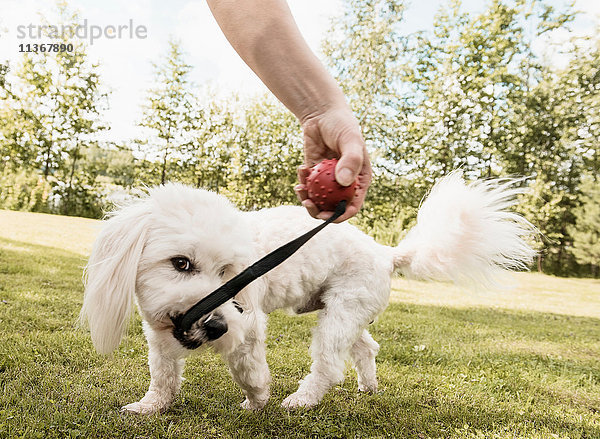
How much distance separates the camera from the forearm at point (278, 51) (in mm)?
1609

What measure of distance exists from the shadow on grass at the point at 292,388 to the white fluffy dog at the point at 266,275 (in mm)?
197

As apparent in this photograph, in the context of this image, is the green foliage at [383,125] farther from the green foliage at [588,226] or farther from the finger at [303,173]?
the finger at [303,173]

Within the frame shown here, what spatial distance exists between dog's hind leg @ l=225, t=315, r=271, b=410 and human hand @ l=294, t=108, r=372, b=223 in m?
1.00

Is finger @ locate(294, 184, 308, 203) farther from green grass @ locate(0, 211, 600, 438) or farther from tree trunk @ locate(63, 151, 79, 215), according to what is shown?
tree trunk @ locate(63, 151, 79, 215)

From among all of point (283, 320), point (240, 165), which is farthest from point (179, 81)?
point (283, 320)

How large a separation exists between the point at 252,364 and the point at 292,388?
73cm

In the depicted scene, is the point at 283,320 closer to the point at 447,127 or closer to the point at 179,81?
the point at 447,127

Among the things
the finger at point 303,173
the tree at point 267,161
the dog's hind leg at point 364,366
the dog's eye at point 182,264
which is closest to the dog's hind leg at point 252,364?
the dog's eye at point 182,264

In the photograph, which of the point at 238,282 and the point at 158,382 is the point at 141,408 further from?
the point at 238,282

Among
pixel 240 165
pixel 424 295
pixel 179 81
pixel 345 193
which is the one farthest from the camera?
pixel 179 81

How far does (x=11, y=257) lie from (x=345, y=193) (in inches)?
270

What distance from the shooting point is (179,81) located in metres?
23.6

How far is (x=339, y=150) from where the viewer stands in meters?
1.80

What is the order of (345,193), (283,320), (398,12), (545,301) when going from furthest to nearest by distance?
(398,12)
(545,301)
(283,320)
(345,193)
